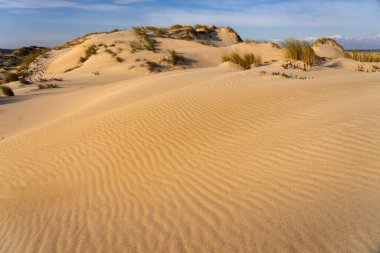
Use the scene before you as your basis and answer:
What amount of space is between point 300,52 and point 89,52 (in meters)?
17.6

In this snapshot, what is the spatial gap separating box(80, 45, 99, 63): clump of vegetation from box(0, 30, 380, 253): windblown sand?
19.4 metres

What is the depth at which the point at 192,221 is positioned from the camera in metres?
3.25

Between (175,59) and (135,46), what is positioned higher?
(135,46)

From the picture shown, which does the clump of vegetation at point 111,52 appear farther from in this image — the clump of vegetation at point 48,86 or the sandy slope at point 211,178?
the sandy slope at point 211,178

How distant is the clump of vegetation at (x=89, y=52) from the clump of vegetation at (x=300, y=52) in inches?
614

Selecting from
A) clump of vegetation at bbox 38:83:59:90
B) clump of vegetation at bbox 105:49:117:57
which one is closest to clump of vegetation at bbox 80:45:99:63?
clump of vegetation at bbox 105:49:117:57

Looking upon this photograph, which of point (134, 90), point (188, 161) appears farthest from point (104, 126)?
point (134, 90)

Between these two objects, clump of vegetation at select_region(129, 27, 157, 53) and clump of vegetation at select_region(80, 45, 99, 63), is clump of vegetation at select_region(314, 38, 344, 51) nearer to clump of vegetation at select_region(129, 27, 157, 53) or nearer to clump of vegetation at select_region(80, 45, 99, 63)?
clump of vegetation at select_region(129, 27, 157, 53)

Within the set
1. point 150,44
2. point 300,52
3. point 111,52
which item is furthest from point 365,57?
point 111,52

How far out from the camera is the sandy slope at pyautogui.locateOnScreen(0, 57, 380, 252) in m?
2.98

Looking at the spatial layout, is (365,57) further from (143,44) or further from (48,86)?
(143,44)

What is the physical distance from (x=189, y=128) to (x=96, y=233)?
101 inches

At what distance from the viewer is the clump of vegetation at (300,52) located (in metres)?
11.9

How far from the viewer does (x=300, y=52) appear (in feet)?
40.8
